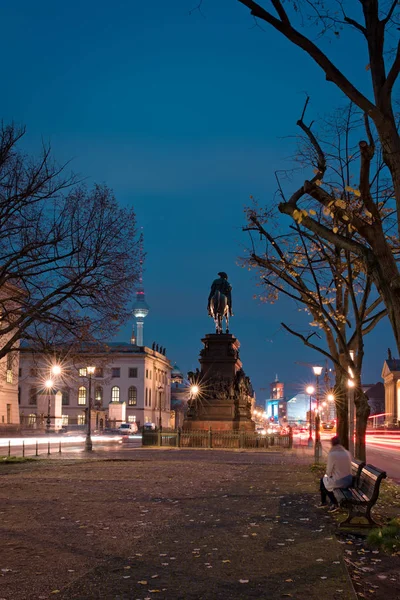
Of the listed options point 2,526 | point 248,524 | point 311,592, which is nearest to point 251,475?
point 248,524

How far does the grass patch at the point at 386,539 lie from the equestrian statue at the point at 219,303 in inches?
1299

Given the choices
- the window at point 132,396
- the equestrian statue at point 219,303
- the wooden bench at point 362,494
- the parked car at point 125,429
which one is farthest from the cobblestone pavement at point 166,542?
the window at point 132,396

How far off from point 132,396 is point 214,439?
9278 cm

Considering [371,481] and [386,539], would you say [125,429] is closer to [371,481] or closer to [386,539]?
[371,481]

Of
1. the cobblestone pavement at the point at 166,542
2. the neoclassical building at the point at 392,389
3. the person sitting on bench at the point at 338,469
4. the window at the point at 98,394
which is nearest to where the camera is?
the cobblestone pavement at the point at 166,542

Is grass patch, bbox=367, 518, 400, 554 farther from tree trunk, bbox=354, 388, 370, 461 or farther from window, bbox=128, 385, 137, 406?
window, bbox=128, 385, 137, 406

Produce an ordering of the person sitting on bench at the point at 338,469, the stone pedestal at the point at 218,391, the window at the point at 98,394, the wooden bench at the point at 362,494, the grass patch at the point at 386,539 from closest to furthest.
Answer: the grass patch at the point at 386,539
the wooden bench at the point at 362,494
the person sitting on bench at the point at 338,469
the stone pedestal at the point at 218,391
the window at the point at 98,394

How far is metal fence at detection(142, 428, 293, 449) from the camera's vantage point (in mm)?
41406

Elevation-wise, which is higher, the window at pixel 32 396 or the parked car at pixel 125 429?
the window at pixel 32 396

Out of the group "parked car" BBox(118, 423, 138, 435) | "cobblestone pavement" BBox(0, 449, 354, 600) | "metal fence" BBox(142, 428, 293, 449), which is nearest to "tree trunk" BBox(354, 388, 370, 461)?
"cobblestone pavement" BBox(0, 449, 354, 600)

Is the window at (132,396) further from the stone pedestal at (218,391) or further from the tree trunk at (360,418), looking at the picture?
the tree trunk at (360,418)

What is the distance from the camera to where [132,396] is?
13288 cm

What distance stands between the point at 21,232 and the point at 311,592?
22.1 metres

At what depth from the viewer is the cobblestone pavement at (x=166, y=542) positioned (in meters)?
7.68
